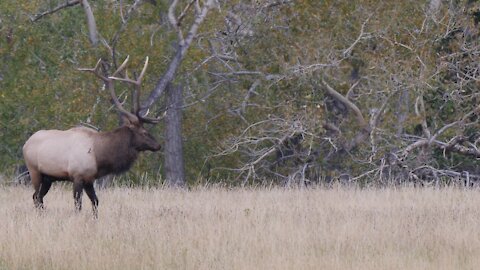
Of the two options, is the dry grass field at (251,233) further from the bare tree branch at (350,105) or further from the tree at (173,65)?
the bare tree branch at (350,105)

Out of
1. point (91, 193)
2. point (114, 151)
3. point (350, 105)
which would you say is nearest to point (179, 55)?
point (350, 105)

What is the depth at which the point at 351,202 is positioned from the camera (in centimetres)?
1295

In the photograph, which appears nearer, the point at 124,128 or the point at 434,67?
the point at 124,128

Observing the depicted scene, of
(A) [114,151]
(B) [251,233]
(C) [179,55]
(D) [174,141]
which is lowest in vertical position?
(B) [251,233]

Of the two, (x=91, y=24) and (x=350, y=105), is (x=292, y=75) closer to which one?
(x=350, y=105)

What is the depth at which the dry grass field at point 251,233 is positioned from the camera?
29.0 ft

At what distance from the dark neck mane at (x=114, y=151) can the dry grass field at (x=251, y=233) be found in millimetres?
464

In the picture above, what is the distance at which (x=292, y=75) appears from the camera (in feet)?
62.0

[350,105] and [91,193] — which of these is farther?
[350,105]

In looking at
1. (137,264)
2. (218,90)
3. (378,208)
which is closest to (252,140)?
(218,90)

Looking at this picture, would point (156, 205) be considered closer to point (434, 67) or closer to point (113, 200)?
point (113, 200)

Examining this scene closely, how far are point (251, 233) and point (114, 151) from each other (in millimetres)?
3774

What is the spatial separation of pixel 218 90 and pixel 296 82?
296 centimetres

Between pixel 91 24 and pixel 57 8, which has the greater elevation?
pixel 57 8
